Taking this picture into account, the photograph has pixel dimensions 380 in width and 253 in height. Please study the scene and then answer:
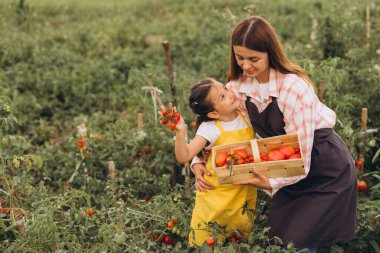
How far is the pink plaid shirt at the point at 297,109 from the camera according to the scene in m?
2.45

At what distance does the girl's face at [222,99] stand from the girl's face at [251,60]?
0.16 m

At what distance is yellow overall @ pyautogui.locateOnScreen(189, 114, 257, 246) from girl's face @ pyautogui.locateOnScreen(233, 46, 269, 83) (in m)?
0.32

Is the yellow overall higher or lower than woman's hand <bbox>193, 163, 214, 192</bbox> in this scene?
lower

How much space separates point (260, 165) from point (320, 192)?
347mm

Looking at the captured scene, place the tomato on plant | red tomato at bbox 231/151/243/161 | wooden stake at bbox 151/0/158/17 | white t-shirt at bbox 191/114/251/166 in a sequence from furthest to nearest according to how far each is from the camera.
Result: wooden stake at bbox 151/0/158/17 → the tomato on plant → white t-shirt at bbox 191/114/251/166 → red tomato at bbox 231/151/243/161

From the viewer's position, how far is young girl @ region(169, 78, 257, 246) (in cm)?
261

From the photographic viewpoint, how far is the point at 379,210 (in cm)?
297

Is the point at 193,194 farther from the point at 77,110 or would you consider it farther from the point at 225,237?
the point at 77,110

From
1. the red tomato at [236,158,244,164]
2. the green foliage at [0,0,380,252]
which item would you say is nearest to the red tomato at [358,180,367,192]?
the green foliage at [0,0,380,252]

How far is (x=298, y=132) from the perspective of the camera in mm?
2473

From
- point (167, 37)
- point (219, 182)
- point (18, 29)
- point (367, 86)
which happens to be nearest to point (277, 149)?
point (219, 182)

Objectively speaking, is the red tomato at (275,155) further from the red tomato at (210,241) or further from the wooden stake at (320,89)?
the wooden stake at (320,89)

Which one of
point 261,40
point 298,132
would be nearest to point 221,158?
point 298,132

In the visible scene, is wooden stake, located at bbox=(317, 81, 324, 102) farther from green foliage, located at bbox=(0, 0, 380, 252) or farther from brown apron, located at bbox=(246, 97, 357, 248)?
brown apron, located at bbox=(246, 97, 357, 248)
